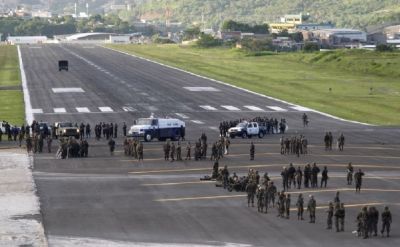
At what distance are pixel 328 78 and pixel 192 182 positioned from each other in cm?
9322

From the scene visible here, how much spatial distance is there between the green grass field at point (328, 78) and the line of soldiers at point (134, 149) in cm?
3245

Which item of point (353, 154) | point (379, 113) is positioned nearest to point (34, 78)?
point (379, 113)

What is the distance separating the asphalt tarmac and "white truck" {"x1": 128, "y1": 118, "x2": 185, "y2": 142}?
1.38m

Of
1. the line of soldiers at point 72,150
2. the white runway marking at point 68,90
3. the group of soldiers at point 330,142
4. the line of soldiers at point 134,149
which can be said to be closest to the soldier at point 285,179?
the line of soldiers at point 134,149

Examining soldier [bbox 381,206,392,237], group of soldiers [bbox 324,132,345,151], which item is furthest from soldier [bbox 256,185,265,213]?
group of soldiers [bbox 324,132,345,151]

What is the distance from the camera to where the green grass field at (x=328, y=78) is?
365ft

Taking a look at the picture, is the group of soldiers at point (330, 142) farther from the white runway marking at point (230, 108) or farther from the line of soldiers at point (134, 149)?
the white runway marking at point (230, 108)

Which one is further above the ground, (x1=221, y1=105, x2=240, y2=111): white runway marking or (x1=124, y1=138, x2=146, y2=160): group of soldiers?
(x1=124, y1=138, x2=146, y2=160): group of soldiers

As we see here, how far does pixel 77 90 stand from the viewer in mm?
127188

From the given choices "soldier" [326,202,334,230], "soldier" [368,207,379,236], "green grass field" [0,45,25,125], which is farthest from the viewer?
"green grass field" [0,45,25,125]

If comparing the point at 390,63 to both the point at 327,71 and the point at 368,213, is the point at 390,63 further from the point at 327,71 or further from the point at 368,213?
the point at 368,213

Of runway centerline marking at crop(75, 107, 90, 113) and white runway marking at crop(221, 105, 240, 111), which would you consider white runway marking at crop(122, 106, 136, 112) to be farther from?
white runway marking at crop(221, 105, 240, 111)

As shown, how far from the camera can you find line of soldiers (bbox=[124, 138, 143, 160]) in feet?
225

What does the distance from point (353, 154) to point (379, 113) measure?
33.3 m
